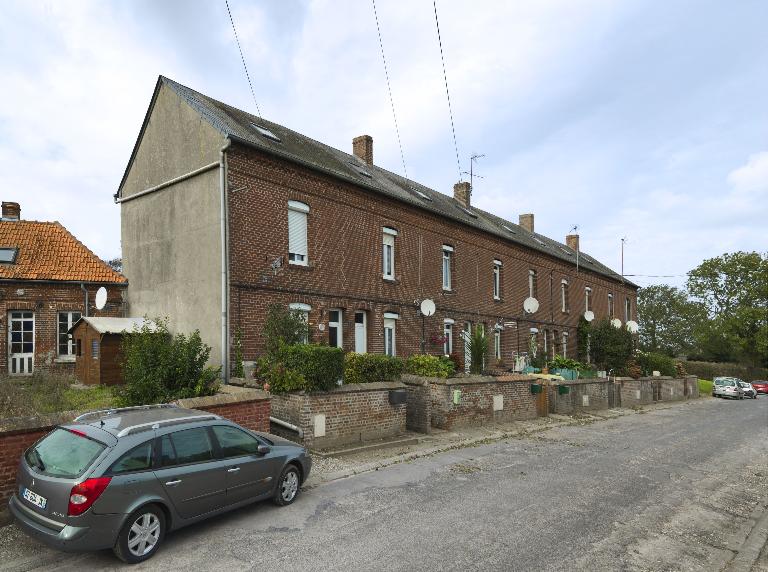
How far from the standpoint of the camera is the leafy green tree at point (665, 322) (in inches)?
2785

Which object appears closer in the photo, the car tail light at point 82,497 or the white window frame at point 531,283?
the car tail light at point 82,497

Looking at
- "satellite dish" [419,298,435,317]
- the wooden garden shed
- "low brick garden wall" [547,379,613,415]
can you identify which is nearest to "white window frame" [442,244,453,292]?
"satellite dish" [419,298,435,317]

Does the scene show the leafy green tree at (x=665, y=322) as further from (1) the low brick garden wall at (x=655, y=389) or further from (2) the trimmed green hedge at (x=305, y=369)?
(2) the trimmed green hedge at (x=305, y=369)

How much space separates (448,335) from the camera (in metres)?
22.5

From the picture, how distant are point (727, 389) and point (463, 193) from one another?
884 inches

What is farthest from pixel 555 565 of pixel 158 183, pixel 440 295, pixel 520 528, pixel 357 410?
pixel 440 295

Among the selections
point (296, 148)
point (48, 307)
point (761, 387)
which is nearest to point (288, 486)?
point (296, 148)

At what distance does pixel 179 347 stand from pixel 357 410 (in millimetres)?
3840

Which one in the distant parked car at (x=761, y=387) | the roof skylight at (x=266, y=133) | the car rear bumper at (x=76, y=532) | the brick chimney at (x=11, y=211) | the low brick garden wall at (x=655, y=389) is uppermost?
the roof skylight at (x=266, y=133)

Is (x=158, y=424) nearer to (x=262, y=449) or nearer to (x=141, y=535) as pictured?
(x=141, y=535)

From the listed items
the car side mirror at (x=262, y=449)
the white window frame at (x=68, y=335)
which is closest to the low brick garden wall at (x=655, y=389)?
the car side mirror at (x=262, y=449)

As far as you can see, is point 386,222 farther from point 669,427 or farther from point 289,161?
point 669,427

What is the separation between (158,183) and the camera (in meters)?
16.4

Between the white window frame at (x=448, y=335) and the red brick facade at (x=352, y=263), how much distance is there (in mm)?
331
